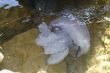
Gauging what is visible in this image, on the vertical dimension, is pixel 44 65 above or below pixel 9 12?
below

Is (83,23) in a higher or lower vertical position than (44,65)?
higher

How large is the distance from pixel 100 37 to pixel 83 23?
26cm

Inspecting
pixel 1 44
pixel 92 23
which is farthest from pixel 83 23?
pixel 1 44

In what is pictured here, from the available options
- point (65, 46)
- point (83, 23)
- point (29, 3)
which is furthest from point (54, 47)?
point (29, 3)

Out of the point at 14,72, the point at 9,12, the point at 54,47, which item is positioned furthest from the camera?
the point at 9,12

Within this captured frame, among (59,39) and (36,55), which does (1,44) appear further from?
(59,39)

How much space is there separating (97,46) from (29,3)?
3.54ft

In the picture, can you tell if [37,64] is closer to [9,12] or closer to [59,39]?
[59,39]

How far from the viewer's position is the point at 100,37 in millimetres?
3215

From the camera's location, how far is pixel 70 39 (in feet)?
10.5

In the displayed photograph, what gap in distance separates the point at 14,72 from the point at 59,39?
637 mm

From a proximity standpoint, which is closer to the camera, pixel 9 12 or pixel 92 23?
pixel 92 23

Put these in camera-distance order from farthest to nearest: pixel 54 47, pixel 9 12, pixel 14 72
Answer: pixel 9 12 < pixel 54 47 < pixel 14 72

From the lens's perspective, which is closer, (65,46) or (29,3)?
(65,46)
